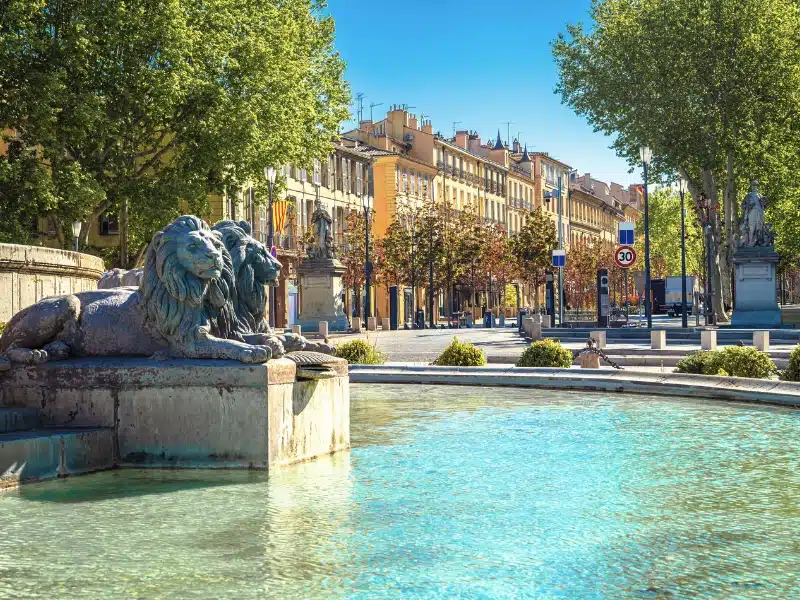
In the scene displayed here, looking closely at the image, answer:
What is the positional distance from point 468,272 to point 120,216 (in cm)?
4716

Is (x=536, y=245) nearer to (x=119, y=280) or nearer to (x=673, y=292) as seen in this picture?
(x=673, y=292)

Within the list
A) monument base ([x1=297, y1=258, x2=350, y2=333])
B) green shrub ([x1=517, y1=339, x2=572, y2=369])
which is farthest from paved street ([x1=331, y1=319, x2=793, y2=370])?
monument base ([x1=297, y1=258, x2=350, y2=333])

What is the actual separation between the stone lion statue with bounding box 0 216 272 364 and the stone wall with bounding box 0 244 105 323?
4544 millimetres

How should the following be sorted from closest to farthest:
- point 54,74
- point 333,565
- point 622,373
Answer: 1. point 333,565
2. point 622,373
3. point 54,74

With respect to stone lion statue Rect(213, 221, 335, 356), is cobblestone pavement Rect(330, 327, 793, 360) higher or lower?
lower

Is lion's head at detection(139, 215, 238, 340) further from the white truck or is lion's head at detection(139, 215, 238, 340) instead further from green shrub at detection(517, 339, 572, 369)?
the white truck

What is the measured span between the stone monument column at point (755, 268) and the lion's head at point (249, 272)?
114 ft

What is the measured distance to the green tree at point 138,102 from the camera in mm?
34812

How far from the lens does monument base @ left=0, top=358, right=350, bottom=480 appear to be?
8.72 metres

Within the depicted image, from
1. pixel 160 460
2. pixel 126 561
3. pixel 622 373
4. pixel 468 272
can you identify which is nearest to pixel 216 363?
pixel 160 460

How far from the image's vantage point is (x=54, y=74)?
33938 mm

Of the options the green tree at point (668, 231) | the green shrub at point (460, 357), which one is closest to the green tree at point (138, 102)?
the green shrub at point (460, 357)

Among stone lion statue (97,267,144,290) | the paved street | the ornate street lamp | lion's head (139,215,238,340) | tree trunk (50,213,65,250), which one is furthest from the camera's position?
tree trunk (50,213,65,250)

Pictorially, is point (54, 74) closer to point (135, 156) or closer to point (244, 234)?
point (135, 156)
